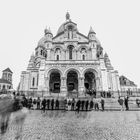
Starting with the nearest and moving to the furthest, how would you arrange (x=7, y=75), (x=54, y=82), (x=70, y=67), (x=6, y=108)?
(x=6, y=108), (x=70, y=67), (x=54, y=82), (x=7, y=75)

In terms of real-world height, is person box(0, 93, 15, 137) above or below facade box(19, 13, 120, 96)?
below

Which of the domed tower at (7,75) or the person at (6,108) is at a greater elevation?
the domed tower at (7,75)

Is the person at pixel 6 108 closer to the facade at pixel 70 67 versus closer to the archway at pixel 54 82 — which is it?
the facade at pixel 70 67

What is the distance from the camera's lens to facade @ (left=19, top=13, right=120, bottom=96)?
94.3 ft

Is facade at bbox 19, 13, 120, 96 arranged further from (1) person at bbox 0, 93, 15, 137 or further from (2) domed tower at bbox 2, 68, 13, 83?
(2) domed tower at bbox 2, 68, 13, 83

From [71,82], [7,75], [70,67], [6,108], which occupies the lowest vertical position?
[6,108]

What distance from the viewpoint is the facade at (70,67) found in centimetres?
2873

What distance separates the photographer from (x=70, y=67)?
2891 cm

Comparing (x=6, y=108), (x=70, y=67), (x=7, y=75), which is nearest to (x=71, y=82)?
(x=70, y=67)

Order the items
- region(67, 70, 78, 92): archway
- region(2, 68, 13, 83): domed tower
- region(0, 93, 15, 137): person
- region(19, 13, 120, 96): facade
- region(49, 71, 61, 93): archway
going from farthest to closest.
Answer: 1. region(2, 68, 13, 83): domed tower
2. region(67, 70, 78, 92): archway
3. region(49, 71, 61, 93): archway
4. region(19, 13, 120, 96): facade
5. region(0, 93, 15, 137): person

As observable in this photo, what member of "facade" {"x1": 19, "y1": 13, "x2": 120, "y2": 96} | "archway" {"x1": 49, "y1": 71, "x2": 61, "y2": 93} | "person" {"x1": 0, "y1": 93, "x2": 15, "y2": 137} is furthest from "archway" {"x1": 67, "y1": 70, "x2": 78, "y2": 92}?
"person" {"x1": 0, "y1": 93, "x2": 15, "y2": 137}

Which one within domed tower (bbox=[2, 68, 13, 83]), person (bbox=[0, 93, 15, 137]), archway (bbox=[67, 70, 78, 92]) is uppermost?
domed tower (bbox=[2, 68, 13, 83])

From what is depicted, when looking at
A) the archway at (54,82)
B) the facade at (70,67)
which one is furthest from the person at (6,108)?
the archway at (54,82)

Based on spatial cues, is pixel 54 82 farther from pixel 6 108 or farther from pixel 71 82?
pixel 6 108
